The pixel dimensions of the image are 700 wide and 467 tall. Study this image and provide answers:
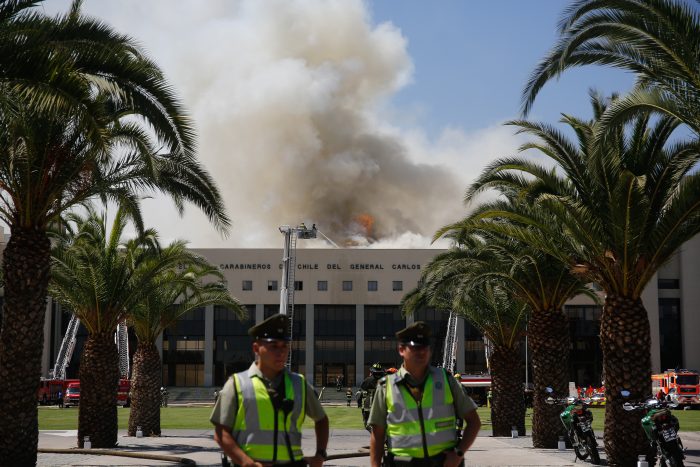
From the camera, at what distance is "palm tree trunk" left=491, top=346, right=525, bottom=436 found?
91.9 feet

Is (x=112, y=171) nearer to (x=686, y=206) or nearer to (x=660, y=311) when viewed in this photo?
(x=686, y=206)

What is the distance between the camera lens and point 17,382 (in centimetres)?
1541

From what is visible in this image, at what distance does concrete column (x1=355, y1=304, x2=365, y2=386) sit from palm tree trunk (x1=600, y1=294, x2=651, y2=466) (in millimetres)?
63224

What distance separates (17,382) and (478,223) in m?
9.59

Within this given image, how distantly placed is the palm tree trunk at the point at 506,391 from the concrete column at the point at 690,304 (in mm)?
52732

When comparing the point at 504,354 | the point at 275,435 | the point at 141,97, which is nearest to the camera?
the point at 275,435

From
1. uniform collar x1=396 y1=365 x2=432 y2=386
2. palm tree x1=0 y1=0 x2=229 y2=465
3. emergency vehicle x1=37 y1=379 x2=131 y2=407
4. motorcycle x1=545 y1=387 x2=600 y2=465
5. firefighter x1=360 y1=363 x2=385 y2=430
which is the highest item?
palm tree x1=0 y1=0 x2=229 y2=465

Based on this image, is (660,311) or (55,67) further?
(660,311)

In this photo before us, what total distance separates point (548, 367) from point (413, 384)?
16839mm

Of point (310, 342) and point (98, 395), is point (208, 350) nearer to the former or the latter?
point (310, 342)

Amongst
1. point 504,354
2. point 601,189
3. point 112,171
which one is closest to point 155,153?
point 112,171

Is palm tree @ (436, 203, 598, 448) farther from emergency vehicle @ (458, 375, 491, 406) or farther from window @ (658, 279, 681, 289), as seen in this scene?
window @ (658, 279, 681, 289)

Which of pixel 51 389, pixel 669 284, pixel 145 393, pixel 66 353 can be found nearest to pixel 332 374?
pixel 66 353

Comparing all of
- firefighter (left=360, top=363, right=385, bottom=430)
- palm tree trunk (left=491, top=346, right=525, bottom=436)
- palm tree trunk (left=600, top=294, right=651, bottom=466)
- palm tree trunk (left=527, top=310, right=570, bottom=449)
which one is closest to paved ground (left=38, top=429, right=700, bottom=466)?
palm tree trunk (left=527, top=310, right=570, bottom=449)
